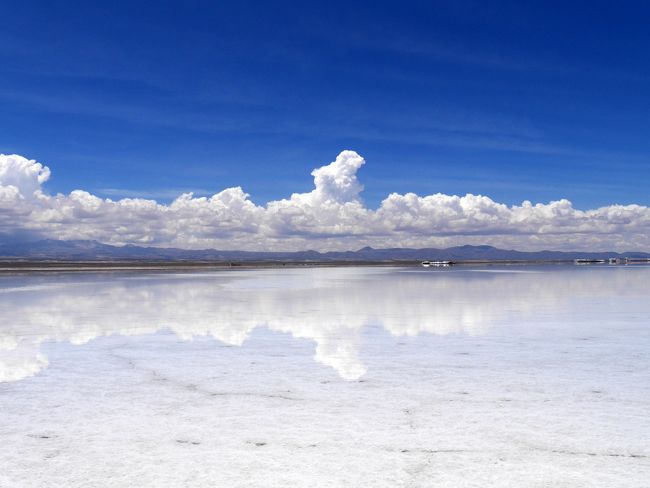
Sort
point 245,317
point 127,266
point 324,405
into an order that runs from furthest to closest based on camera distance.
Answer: point 127,266, point 245,317, point 324,405

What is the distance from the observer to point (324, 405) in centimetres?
703

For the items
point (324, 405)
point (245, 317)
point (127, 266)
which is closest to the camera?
point (324, 405)

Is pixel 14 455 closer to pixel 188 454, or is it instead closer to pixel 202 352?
pixel 188 454

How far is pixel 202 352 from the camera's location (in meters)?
10.8

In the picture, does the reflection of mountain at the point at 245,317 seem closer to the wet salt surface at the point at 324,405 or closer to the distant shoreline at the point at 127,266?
the wet salt surface at the point at 324,405

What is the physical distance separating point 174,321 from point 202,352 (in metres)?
5.04

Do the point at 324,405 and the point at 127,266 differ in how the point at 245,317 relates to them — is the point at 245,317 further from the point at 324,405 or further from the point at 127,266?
the point at 127,266

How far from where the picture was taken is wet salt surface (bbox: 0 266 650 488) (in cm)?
503

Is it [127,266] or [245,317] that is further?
[127,266]

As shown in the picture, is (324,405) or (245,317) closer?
(324,405)

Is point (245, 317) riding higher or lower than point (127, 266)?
lower

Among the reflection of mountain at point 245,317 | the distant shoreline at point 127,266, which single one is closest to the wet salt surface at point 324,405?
the reflection of mountain at point 245,317

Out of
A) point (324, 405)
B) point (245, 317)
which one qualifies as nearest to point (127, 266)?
point (245, 317)

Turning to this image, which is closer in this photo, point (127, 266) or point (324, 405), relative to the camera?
point (324, 405)
